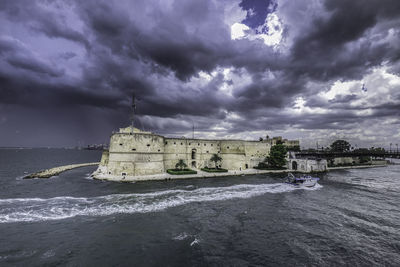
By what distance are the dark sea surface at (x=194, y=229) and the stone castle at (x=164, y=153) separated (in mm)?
10592

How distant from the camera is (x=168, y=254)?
1049 cm

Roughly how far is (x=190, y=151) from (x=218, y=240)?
3268 cm

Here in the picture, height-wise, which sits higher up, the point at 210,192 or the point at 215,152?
the point at 215,152

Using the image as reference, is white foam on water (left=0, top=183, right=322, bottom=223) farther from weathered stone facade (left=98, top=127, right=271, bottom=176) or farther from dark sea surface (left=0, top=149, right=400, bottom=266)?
weathered stone facade (left=98, top=127, right=271, bottom=176)

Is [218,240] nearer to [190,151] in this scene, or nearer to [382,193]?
[382,193]

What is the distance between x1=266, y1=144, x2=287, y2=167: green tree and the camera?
47.5 meters

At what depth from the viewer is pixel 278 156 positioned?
47.5 meters

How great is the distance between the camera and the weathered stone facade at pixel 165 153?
33.4 metres

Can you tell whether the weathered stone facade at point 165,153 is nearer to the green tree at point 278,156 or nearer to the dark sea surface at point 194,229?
the green tree at point 278,156

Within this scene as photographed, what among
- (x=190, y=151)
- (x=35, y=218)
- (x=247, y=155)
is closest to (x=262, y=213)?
(x=35, y=218)

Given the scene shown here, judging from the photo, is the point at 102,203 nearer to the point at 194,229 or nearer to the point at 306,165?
the point at 194,229

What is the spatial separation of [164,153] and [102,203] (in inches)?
907

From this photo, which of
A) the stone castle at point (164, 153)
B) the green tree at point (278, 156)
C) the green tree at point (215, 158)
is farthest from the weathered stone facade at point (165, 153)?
the green tree at point (278, 156)

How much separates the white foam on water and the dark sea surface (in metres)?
0.09
